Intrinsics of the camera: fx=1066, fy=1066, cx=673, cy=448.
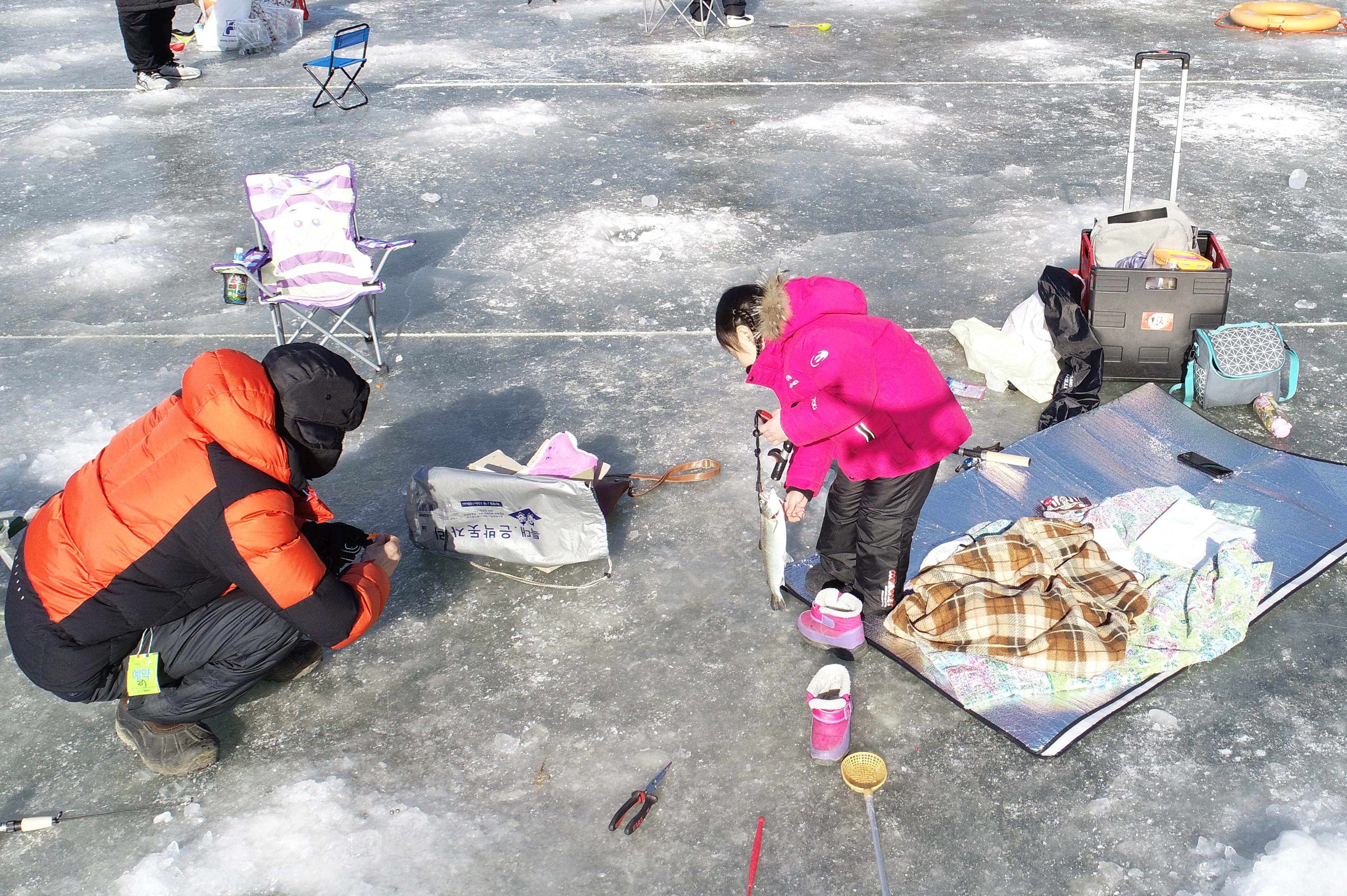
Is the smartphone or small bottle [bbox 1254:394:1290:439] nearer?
the smartphone

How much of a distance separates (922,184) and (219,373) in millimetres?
5963

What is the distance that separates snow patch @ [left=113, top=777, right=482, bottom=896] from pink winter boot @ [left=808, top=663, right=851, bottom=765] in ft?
3.47

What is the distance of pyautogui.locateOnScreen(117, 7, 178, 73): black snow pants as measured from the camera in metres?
10.1

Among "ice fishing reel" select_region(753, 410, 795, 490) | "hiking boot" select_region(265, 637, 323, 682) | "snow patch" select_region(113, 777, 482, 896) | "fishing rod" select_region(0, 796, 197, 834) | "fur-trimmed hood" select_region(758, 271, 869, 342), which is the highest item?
"fur-trimmed hood" select_region(758, 271, 869, 342)

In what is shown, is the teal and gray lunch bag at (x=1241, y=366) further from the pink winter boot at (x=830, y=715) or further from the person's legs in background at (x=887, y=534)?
the pink winter boot at (x=830, y=715)

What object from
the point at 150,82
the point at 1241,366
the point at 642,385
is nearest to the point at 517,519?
the point at 642,385

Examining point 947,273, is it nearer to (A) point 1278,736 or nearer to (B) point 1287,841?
(A) point 1278,736

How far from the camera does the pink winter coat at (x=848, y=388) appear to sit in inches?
130

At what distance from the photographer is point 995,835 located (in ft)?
10.0

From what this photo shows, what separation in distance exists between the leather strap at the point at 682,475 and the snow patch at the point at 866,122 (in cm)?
489

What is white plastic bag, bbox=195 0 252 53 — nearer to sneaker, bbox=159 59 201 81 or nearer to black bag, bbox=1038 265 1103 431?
sneaker, bbox=159 59 201 81

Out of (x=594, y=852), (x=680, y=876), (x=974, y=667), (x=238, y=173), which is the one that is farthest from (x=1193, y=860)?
(x=238, y=173)

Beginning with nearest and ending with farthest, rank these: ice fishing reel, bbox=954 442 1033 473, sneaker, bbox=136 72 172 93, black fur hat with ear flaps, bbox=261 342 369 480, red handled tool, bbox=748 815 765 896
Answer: red handled tool, bbox=748 815 765 896
black fur hat with ear flaps, bbox=261 342 369 480
ice fishing reel, bbox=954 442 1033 473
sneaker, bbox=136 72 172 93

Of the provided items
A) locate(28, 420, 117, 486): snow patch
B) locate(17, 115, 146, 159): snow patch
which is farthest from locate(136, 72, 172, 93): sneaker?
locate(28, 420, 117, 486): snow patch
